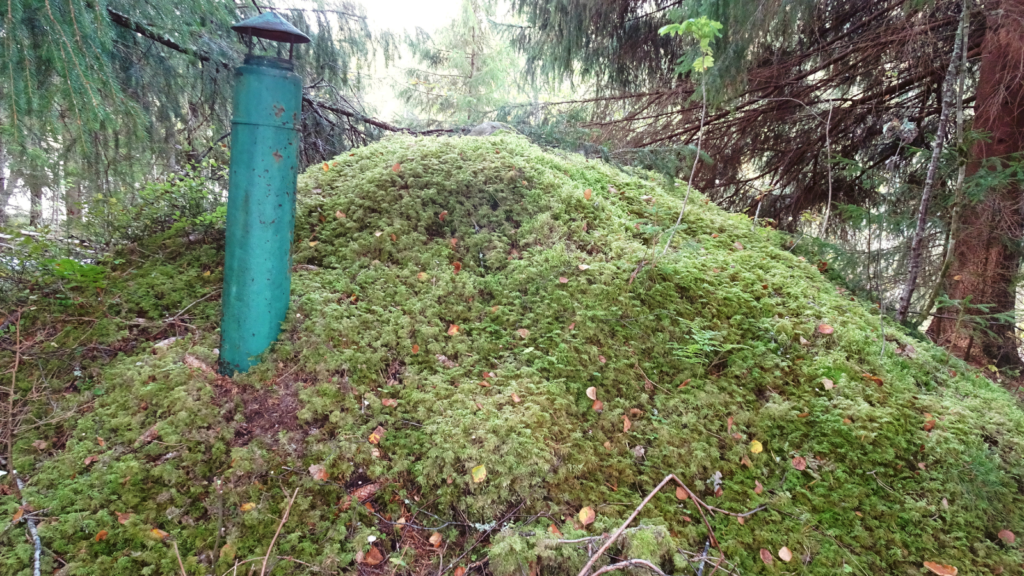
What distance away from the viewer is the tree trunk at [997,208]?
11.8 ft

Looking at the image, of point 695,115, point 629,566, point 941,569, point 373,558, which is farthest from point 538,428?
point 695,115

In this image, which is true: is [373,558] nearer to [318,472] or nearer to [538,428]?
[318,472]

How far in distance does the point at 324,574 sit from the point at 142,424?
1238 mm

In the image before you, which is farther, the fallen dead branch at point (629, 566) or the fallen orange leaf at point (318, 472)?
the fallen orange leaf at point (318, 472)

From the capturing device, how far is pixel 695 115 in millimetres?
5535

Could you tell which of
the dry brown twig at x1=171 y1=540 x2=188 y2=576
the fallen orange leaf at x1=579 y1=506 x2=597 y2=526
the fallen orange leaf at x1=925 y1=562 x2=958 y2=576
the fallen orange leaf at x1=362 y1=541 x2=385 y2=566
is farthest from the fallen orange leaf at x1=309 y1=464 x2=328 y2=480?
the fallen orange leaf at x1=925 y1=562 x2=958 y2=576

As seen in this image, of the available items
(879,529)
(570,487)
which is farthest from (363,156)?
(879,529)

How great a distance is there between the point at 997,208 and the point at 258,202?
17.9ft

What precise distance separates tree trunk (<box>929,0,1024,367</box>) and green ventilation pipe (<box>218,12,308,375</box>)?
16.5 feet

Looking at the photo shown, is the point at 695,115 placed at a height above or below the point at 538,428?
above

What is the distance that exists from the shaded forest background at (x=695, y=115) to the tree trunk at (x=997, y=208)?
0.02 meters

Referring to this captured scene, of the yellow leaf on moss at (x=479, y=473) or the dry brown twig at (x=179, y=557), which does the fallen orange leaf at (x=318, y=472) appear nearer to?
the dry brown twig at (x=179, y=557)

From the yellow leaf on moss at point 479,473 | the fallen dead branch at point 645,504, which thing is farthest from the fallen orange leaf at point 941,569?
the yellow leaf on moss at point 479,473

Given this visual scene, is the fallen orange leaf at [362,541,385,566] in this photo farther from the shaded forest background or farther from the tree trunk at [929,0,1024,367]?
the tree trunk at [929,0,1024,367]
